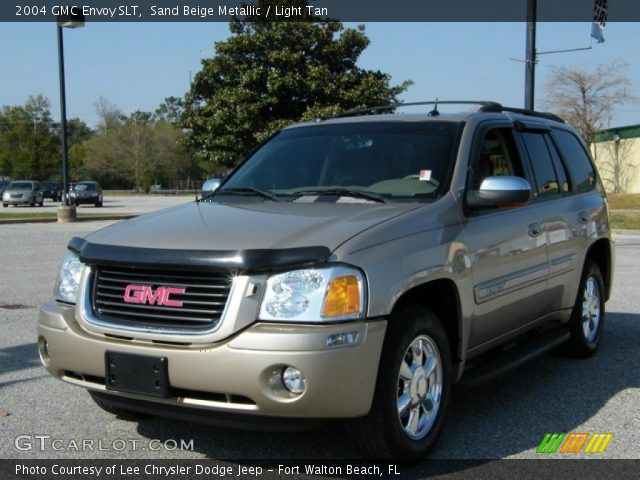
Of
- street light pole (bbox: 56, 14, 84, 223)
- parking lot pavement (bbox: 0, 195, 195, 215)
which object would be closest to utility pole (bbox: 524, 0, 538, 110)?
street light pole (bbox: 56, 14, 84, 223)

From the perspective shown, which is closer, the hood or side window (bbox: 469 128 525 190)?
the hood

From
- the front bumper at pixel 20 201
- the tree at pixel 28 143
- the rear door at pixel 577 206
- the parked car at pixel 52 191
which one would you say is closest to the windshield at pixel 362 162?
the rear door at pixel 577 206

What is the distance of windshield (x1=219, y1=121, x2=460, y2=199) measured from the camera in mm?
4598

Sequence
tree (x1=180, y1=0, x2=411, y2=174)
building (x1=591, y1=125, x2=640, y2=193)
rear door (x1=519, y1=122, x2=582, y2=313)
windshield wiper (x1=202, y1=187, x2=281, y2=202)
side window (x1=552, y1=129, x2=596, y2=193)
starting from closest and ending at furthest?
1. windshield wiper (x1=202, y1=187, x2=281, y2=202)
2. rear door (x1=519, y1=122, x2=582, y2=313)
3. side window (x1=552, y1=129, x2=596, y2=193)
4. tree (x1=180, y1=0, x2=411, y2=174)
5. building (x1=591, y1=125, x2=640, y2=193)

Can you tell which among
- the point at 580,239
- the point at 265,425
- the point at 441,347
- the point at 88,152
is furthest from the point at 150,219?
the point at 88,152

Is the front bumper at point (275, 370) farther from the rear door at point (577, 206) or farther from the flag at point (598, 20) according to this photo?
the flag at point (598, 20)

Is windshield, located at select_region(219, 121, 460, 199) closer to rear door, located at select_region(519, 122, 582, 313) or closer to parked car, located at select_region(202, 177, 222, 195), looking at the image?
parked car, located at select_region(202, 177, 222, 195)

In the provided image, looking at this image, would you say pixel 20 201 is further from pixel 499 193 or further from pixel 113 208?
pixel 499 193

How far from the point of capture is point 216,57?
22.8 m

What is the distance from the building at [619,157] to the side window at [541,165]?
33.1m

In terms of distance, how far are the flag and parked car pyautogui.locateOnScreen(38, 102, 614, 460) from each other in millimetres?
8932

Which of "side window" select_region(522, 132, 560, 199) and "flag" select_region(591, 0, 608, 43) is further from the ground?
"flag" select_region(591, 0, 608, 43)

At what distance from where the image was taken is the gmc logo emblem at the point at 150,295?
3534mm

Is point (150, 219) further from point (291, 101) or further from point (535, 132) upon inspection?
point (291, 101)
